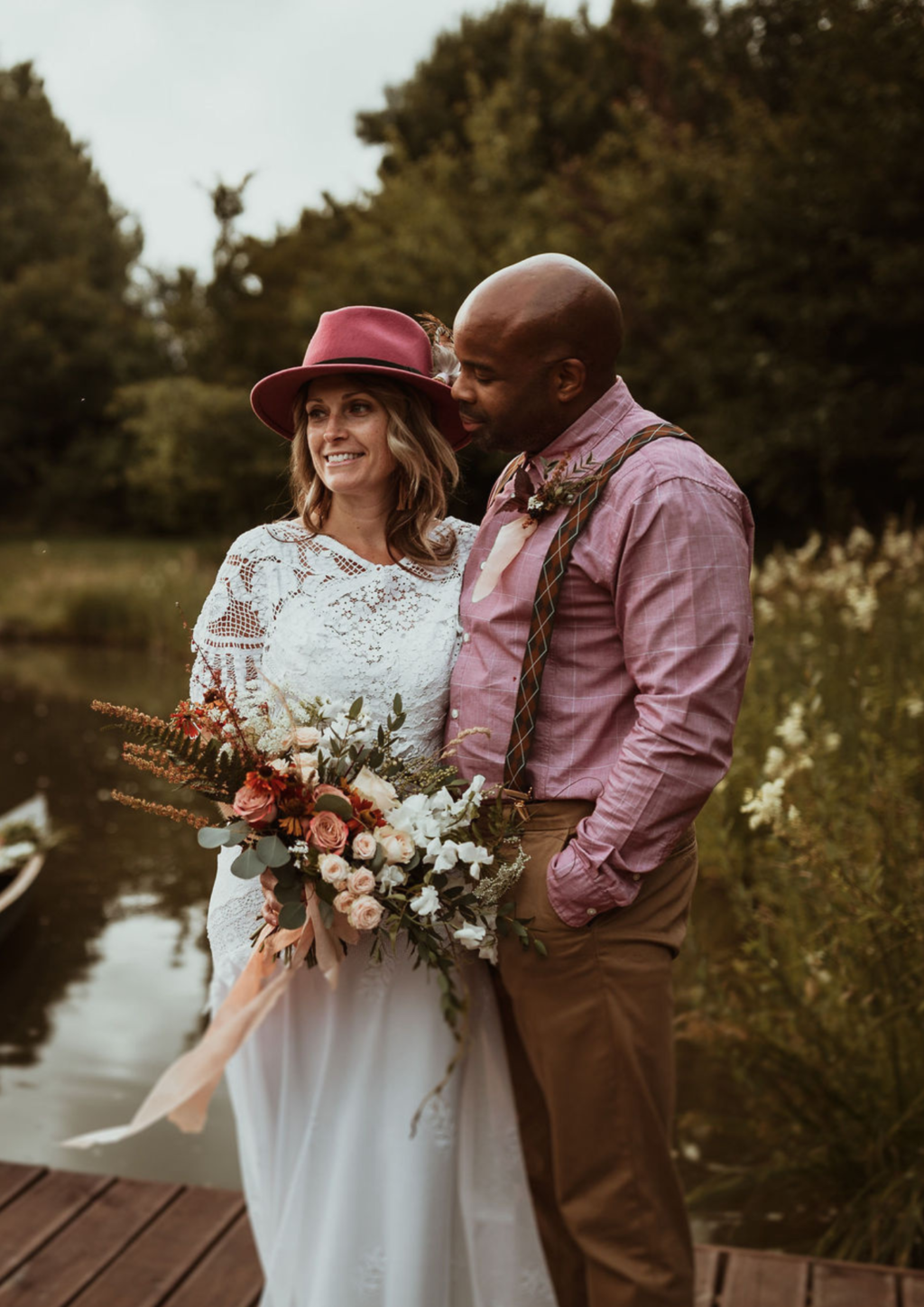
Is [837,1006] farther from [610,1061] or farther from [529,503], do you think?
[529,503]

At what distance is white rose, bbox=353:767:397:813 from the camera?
79.4 inches

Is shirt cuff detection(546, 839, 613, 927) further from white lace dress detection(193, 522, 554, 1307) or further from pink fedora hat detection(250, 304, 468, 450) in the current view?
pink fedora hat detection(250, 304, 468, 450)

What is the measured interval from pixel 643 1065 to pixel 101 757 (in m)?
9.14

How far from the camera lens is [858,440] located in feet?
46.7

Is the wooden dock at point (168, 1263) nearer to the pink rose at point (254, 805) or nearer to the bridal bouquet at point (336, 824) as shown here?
the bridal bouquet at point (336, 824)

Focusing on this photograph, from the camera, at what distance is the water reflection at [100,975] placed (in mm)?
4480

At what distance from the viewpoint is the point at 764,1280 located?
2.92m

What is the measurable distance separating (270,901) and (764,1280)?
1.69 metres

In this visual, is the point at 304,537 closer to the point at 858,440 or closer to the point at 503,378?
the point at 503,378

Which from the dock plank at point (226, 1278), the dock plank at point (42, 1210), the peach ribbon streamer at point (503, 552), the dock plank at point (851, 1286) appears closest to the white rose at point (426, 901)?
the peach ribbon streamer at point (503, 552)

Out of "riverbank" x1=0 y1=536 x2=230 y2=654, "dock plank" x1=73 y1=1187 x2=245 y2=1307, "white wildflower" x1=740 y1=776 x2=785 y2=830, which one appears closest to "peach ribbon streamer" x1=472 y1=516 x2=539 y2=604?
"white wildflower" x1=740 y1=776 x2=785 y2=830

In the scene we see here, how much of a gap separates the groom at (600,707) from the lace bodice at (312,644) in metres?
0.13

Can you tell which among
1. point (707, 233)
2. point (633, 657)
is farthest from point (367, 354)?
point (707, 233)

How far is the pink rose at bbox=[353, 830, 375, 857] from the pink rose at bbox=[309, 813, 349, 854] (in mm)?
19
